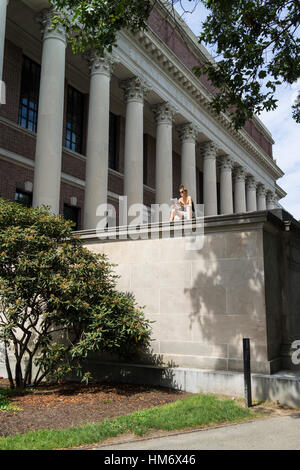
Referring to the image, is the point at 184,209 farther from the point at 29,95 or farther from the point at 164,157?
the point at 29,95

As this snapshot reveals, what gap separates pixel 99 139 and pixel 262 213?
37.0 feet

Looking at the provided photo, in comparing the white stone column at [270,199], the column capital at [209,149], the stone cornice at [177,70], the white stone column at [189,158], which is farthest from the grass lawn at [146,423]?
the white stone column at [270,199]

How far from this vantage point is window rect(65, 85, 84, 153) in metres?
23.2

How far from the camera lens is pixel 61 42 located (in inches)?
634

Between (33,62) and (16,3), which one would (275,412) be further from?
(33,62)

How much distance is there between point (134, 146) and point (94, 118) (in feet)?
9.85

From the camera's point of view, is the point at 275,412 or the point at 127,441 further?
the point at 275,412

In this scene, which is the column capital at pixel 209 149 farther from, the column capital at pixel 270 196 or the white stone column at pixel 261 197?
the column capital at pixel 270 196

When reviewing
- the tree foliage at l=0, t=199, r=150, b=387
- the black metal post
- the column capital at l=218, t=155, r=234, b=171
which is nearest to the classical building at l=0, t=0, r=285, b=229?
the column capital at l=218, t=155, r=234, b=171

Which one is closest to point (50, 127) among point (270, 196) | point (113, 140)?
point (113, 140)

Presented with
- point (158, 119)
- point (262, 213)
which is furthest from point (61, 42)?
point (262, 213)

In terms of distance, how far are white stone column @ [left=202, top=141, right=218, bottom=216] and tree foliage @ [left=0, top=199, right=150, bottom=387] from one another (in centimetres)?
2098

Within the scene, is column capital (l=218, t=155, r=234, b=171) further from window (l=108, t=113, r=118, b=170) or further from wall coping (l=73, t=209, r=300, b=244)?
wall coping (l=73, t=209, r=300, b=244)

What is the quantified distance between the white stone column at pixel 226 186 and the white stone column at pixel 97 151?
16.0 metres
